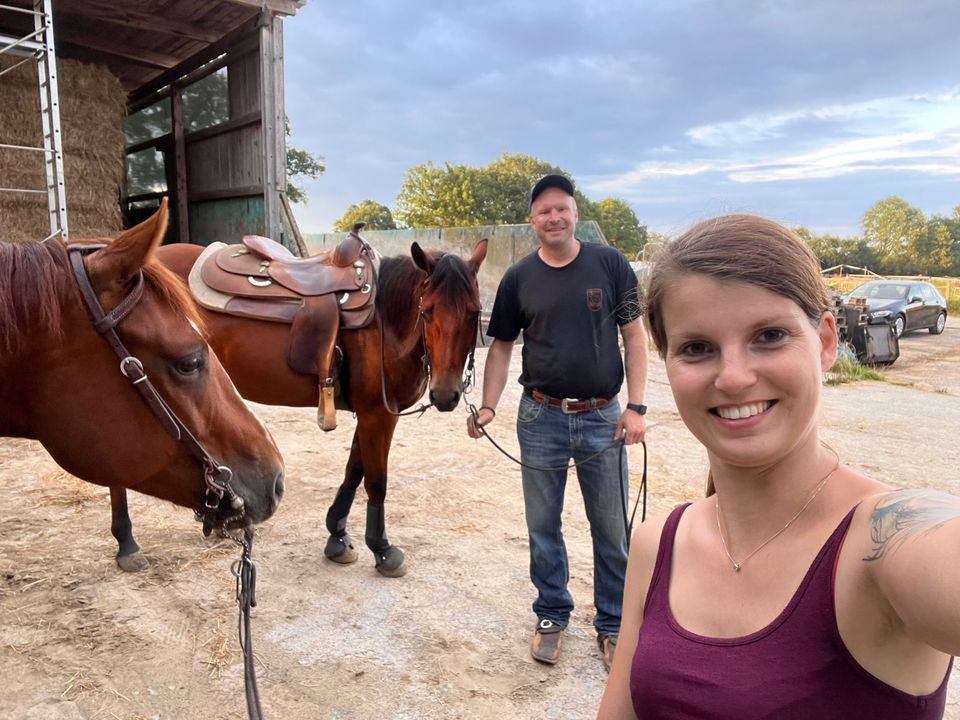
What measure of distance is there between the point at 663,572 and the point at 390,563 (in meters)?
2.27

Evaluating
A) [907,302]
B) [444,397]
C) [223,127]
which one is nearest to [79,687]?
[444,397]

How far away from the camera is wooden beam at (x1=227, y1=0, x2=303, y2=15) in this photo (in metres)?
5.57

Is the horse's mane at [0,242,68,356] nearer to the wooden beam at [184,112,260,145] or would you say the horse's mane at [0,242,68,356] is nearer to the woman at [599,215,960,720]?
the woman at [599,215,960,720]

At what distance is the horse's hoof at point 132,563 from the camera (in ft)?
9.66

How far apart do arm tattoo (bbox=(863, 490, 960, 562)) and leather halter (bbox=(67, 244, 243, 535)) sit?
4.82 feet

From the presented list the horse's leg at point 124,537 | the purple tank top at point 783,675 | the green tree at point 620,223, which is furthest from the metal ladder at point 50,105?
the green tree at point 620,223

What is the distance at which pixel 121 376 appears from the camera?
Answer: 58.4 inches

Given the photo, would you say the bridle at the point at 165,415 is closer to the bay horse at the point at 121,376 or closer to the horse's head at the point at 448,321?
the bay horse at the point at 121,376

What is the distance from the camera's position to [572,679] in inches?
88.1

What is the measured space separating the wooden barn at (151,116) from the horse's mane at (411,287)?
3175 mm

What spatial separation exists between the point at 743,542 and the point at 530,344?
1.59 m

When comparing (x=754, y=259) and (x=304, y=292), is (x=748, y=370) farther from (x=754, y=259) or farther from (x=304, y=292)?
(x=304, y=292)

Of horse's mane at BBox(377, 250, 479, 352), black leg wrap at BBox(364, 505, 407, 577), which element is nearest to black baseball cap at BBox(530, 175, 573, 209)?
horse's mane at BBox(377, 250, 479, 352)

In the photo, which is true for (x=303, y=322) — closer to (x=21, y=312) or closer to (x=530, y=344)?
(x=530, y=344)
